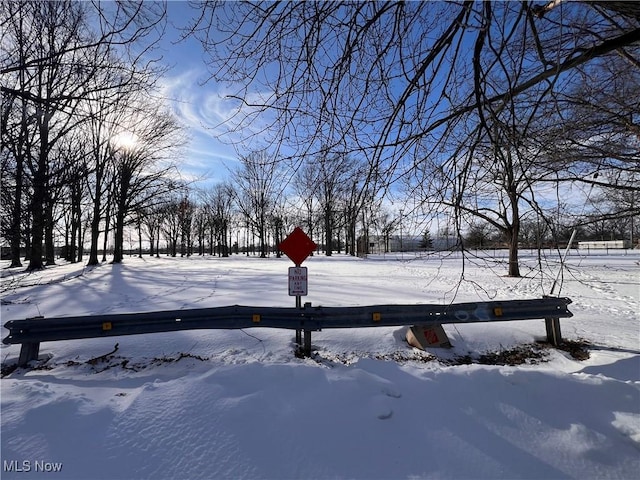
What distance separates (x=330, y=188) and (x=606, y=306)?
781cm

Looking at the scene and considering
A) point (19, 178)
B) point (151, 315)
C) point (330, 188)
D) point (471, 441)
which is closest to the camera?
point (471, 441)

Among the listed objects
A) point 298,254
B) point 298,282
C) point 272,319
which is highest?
point 298,254

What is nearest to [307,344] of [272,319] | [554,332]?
[272,319]

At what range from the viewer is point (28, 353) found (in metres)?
3.67

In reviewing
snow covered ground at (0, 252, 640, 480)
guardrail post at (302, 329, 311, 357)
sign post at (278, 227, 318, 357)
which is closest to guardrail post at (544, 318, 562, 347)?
snow covered ground at (0, 252, 640, 480)

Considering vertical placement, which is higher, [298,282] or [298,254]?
[298,254]

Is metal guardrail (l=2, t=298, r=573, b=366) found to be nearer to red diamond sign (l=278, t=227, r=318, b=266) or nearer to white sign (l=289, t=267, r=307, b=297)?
white sign (l=289, t=267, r=307, b=297)

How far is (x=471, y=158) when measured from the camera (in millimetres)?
2771

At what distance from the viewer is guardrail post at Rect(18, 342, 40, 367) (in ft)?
11.9

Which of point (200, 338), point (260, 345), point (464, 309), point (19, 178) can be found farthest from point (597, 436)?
point (19, 178)

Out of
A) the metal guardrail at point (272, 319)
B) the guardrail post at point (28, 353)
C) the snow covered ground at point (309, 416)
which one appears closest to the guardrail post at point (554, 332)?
the metal guardrail at point (272, 319)

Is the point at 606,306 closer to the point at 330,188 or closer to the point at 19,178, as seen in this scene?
the point at 330,188

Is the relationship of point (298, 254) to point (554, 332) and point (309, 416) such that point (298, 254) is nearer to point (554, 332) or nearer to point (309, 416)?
point (309, 416)

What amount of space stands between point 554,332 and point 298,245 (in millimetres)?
4206
